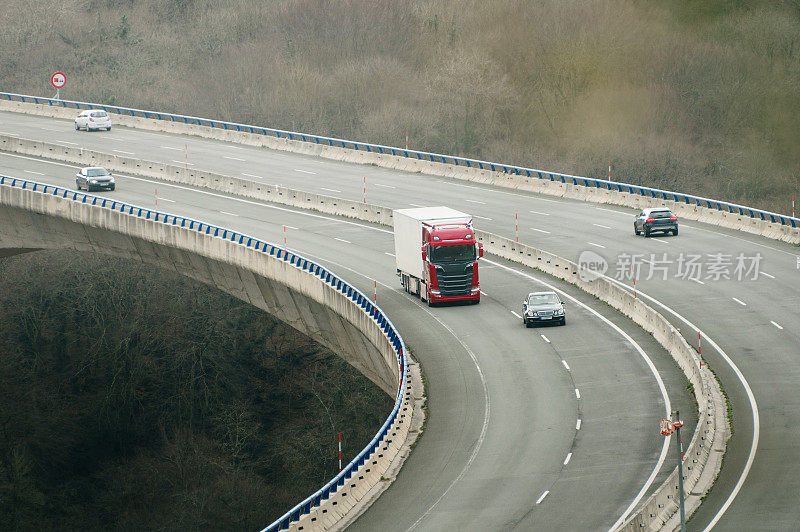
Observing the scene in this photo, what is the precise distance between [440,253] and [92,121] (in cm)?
4845

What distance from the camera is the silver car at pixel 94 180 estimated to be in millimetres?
65062

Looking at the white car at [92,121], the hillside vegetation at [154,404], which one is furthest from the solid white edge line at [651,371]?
the white car at [92,121]

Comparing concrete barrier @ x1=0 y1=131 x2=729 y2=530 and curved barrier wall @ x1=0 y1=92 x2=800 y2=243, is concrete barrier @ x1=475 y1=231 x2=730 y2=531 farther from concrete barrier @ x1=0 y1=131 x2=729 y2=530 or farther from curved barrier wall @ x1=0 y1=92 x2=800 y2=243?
curved barrier wall @ x1=0 y1=92 x2=800 y2=243

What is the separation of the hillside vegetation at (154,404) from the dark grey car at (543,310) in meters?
20.1

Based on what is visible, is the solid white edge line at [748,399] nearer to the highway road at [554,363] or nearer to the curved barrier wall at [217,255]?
the highway road at [554,363]

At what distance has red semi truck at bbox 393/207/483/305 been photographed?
4416 cm

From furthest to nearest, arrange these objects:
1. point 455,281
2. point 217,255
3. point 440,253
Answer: point 217,255, point 455,281, point 440,253

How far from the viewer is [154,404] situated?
67.9 m

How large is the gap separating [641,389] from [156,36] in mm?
103578

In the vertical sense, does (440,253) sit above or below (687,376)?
above

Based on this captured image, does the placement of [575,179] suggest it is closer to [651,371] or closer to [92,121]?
[651,371]

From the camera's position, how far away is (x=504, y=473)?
2878 centimetres

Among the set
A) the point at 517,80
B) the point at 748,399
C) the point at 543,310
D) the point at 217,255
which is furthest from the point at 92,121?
the point at 748,399

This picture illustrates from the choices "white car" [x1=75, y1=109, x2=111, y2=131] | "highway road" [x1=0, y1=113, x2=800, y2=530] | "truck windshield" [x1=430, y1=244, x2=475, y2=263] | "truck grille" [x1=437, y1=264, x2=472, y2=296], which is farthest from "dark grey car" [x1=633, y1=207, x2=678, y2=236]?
"white car" [x1=75, y1=109, x2=111, y2=131]
